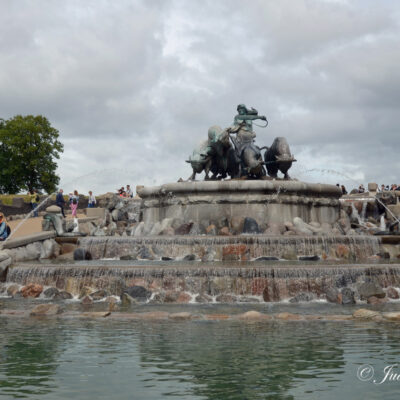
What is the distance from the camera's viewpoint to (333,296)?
39.0 ft

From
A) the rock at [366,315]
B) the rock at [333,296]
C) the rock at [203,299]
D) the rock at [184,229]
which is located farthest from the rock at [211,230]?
the rock at [366,315]

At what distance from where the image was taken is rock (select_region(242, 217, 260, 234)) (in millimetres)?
20891

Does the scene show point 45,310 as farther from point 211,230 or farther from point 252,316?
point 211,230

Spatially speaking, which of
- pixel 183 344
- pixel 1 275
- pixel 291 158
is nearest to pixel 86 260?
pixel 1 275

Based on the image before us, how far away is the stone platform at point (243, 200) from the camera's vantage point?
22.0 metres

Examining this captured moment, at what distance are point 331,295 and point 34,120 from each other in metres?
63.3

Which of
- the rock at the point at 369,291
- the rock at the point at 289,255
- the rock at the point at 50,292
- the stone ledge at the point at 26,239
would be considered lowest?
the rock at the point at 369,291

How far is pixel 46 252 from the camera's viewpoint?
64.3 feet

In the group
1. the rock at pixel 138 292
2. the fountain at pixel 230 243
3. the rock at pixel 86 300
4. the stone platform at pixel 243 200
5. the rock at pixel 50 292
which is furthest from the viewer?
the stone platform at pixel 243 200

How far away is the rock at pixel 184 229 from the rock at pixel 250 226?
1.79 m

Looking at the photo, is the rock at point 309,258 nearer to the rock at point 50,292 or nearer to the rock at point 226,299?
the rock at point 226,299

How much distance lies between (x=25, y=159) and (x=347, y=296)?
60.5m

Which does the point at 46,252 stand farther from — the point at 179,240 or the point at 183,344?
the point at 183,344

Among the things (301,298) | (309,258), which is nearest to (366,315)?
(301,298)
